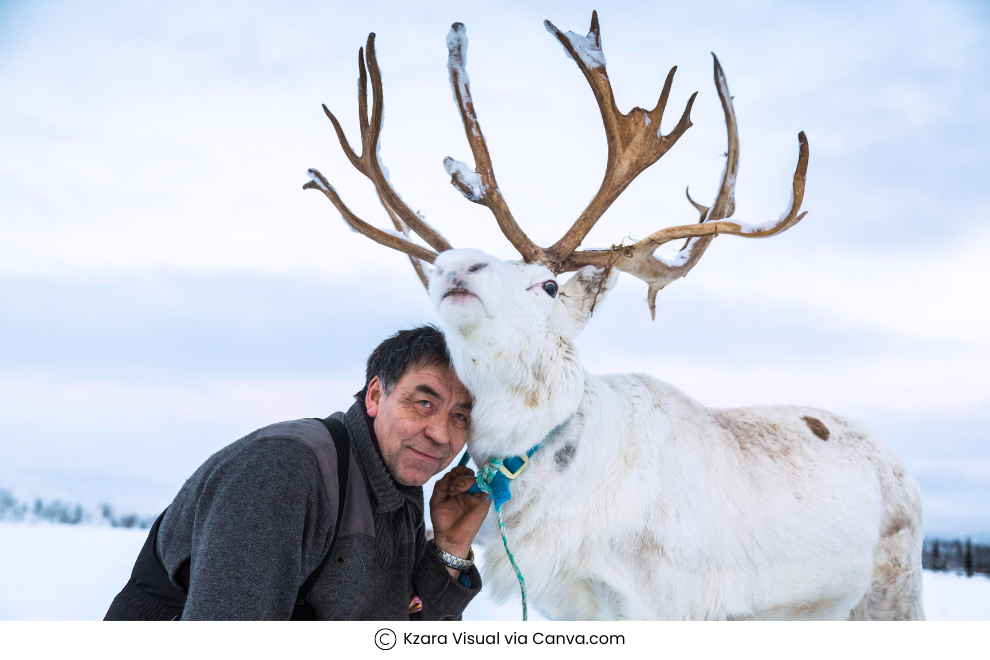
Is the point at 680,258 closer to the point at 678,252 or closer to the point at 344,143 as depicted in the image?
the point at 678,252

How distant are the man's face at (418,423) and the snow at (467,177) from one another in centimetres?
105

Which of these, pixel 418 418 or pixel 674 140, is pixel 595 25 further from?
pixel 418 418

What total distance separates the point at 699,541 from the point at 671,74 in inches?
103

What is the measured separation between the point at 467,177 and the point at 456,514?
1.70 metres

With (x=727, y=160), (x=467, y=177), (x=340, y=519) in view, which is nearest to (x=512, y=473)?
(x=340, y=519)

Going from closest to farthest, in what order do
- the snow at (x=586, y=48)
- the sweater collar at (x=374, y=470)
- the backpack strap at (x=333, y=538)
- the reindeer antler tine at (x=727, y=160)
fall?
the backpack strap at (x=333, y=538) < the sweater collar at (x=374, y=470) < the snow at (x=586, y=48) < the reindeer antler tine at (x=727, y=160)

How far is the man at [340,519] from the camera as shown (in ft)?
7.80

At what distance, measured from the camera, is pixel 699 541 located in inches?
133

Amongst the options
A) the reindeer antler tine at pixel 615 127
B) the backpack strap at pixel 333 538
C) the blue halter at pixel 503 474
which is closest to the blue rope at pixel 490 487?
the blue halter at pixel 503 474

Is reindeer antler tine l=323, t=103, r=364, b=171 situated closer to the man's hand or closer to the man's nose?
the man's nose

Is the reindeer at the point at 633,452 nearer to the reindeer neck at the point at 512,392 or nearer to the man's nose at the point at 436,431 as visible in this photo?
the reindeer neck at the point at 512,392

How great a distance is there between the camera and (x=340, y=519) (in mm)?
2721

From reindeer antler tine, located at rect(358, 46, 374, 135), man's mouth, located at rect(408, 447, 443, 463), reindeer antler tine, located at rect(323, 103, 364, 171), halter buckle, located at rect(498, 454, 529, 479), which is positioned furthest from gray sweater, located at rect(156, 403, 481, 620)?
reindeer antler tine, located at rect(358, 46, 374, 135)

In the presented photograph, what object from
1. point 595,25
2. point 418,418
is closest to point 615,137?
point 595,25
